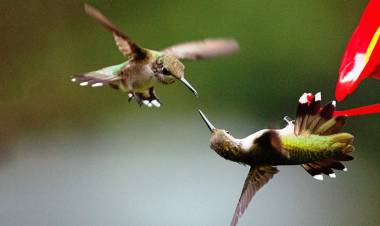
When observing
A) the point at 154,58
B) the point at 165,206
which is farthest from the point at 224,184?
the point at 154,58

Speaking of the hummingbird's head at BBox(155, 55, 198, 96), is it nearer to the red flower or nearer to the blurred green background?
the red flower

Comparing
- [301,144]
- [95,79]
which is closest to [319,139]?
[301,144]

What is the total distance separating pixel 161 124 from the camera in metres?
3.43

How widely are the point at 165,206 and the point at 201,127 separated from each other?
14.8 inches

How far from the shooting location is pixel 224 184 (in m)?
3.37

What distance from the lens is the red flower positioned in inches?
42.3

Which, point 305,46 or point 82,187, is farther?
point 82,187

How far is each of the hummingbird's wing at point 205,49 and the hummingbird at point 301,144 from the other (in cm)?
12

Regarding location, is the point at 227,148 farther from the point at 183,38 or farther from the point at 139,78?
the point at 183,38

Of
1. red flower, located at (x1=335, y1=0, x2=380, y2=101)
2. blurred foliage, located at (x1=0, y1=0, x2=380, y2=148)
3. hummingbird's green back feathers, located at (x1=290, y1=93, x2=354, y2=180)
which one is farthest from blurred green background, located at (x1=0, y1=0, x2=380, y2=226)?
hummingbird's green back feathers, located at (x1=290, y1=93, x2=354, y2=180)

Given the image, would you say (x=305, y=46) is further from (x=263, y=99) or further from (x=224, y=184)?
(x=224, y=184)

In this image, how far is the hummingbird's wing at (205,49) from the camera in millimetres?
1059

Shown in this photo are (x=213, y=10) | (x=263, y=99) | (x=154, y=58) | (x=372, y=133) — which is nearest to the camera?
(x=154, y=58)

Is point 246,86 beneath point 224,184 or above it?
above
